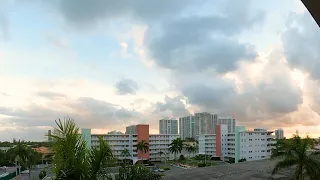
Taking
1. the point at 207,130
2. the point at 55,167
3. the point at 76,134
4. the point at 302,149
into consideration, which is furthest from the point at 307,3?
the point at 207,130

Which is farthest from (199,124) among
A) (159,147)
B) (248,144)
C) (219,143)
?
(248,144)

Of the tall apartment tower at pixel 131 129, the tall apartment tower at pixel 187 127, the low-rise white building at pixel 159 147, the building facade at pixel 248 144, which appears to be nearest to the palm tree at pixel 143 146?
the low-rise white building at pixel 159 147

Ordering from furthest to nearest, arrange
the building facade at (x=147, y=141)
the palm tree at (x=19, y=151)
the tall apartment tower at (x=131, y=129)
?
the tall apartment tower at (x=131, y=129), the building facade at (x=147, y=141), the palm tree at (x=19, y=151)

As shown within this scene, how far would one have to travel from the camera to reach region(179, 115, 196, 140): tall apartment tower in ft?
256

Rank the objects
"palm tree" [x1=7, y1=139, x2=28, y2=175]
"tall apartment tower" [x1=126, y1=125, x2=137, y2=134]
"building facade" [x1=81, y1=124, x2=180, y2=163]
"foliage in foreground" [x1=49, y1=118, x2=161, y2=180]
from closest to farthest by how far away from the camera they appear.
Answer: "foliage in foreground" [x1=49, y1=118, x2=161, y2=180]
"palm tree" [x1=7, y1=139, x2=28, y2=175]
"building facade" [x1=81, y1=124, x2=180, y2=163]
"tall apartment tower" [x1=126, y1=125, x2=137, y2=134]

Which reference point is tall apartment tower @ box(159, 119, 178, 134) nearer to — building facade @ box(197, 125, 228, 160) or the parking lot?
building facade @ box(197, 125, 228, 160)

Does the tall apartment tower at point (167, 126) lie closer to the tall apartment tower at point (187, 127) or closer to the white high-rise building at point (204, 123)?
the tall apartment tower at point (187, 127)

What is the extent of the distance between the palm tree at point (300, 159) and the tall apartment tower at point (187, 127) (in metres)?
65.6

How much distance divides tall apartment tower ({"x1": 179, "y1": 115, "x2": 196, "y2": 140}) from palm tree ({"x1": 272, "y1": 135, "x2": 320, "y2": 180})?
65.6m

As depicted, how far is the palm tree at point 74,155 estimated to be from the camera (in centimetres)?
230

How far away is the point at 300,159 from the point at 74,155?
1083 cm

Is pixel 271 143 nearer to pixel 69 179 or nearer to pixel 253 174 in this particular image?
pixel 253 174

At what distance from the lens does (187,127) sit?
79.9 meters

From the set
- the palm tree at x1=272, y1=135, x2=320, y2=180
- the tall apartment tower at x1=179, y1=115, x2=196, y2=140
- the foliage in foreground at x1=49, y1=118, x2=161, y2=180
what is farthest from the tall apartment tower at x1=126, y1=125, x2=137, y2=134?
the foliage in foreground at x1=49, y1=118, x2=161, y2=180
